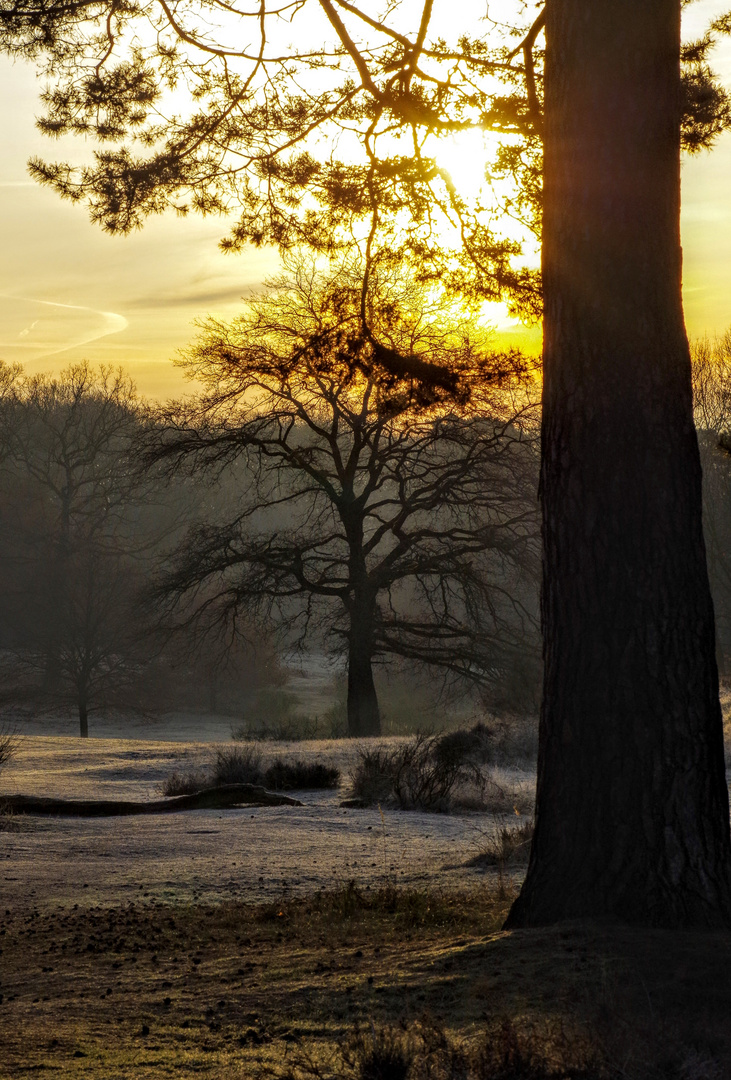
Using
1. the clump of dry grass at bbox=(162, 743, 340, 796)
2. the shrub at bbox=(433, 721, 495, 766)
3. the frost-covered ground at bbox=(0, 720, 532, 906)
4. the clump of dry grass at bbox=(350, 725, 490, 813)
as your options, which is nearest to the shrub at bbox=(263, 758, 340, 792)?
the clump of dry grass at bbox=(162, 743, 340, 796)

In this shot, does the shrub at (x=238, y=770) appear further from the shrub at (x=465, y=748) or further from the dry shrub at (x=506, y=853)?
the dry shrub at (x=506, y=853)

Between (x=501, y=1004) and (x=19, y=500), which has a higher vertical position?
(x=19, y=500)

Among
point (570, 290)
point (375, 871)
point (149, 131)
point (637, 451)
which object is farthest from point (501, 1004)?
point (149, 131)

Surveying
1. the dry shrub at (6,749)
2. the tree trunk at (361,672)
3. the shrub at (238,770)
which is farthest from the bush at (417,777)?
the tree trunk at (361,672)

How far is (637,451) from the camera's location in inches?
192

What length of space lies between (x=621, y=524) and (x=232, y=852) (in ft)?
16.3

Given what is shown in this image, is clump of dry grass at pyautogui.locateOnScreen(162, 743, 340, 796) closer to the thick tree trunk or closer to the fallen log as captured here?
the fallen log

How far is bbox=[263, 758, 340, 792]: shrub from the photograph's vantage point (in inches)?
538

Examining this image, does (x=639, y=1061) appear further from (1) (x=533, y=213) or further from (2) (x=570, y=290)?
(1) (x=533, y=213)

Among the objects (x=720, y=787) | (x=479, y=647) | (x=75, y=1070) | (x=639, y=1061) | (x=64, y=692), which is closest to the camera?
(x=639, y=1061)

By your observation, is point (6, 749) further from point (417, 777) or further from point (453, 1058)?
point (453, 1058)

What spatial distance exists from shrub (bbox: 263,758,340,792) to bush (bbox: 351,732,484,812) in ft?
1.61

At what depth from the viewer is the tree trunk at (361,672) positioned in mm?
23750

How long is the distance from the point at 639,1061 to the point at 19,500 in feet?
143
